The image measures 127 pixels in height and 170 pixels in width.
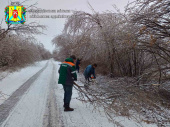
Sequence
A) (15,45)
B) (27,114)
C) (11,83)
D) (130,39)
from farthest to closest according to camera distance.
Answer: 1. (15,45)
2. (11,83)
3. (130,39)
4. (27,114)

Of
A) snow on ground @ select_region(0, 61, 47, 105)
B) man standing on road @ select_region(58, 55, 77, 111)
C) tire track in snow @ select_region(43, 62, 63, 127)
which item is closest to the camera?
tire track in snow @ select_region(43, 62, 63, 127)

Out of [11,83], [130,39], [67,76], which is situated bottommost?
[11,83]

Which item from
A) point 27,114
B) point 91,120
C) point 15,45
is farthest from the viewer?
point 15,45

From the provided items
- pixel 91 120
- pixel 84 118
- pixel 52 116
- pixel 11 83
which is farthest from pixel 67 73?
pixel 11 83

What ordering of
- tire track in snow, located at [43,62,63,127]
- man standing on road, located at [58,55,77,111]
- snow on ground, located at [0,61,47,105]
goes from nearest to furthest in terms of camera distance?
tire track in snow, located at [43,62,63,127] < man standing on road, located at [58,55,77,111] < snow on ground, located at [0,61,47,105]

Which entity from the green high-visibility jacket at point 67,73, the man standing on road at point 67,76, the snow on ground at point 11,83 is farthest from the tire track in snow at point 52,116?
the snow on ground at point 11,83

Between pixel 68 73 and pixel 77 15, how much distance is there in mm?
7708

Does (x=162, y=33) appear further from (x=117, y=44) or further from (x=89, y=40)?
(x=89, y=40)

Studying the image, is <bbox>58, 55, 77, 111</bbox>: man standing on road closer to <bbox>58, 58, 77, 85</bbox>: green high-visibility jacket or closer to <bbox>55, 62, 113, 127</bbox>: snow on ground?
<bbox>58, 58, 77, 85</bbox>: green high-visibility jacket

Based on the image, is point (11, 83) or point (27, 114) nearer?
point (27, 114)

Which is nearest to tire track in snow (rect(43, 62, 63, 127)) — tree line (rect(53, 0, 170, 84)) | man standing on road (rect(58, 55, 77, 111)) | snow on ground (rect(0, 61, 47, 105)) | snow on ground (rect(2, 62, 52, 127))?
snow on ground (rect(2, 62, 52, 127))

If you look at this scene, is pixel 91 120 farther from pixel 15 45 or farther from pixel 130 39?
pixel 15 45

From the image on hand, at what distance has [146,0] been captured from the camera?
4.52 metres

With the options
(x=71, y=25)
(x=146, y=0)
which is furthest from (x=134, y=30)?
(x=71, y=25)
